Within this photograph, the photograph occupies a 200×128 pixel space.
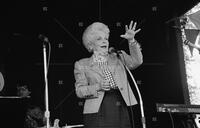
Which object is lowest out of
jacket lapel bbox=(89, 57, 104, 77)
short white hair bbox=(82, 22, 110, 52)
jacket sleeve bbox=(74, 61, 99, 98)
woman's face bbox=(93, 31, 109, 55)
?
jacket sleeve bbox=(74, 61, 99, 98)

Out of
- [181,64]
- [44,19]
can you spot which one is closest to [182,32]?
[181,64]

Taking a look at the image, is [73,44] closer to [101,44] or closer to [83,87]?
[101,44]

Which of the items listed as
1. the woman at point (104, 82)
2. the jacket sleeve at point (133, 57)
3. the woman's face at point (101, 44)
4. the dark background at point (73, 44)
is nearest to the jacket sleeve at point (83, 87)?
the woman at point (104, 82)

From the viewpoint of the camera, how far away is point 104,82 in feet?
8.64

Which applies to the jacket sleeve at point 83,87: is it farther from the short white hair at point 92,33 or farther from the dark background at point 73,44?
the dark background at point 73,44

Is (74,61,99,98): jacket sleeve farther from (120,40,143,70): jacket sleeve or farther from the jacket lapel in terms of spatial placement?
(120,40,143,70): jacket sleeve

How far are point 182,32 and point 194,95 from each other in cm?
56

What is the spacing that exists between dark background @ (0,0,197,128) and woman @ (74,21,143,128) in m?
0.70

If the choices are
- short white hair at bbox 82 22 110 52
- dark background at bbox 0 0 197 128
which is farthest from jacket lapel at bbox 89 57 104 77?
dark background at bbox 0 0 197 128

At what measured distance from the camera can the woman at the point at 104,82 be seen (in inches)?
103

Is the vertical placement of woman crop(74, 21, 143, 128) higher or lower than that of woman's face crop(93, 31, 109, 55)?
lower

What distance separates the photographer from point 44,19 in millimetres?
3488

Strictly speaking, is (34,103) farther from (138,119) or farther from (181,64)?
(181,64)

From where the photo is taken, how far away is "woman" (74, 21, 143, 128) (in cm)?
262
